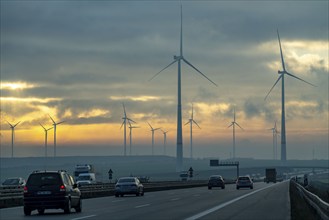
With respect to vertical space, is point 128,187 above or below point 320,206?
below

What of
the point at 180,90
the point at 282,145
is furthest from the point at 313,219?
the point at 282,145

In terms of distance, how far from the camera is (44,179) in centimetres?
3309

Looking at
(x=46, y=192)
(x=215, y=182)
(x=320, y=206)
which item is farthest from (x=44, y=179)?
(x=215, y=182)

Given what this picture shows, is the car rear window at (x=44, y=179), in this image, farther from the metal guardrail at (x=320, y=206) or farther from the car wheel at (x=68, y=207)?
the metal guardrail at (x=320, y=206)

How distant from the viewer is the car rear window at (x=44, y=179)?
108ft

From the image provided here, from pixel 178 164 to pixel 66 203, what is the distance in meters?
115

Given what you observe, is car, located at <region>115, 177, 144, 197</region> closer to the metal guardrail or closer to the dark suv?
the dark suv

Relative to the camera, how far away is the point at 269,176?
154000 millimetres

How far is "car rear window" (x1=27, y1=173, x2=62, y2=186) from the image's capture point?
3291cm

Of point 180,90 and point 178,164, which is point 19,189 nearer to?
point 180,90

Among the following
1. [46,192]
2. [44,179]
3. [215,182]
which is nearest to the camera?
[46,192]

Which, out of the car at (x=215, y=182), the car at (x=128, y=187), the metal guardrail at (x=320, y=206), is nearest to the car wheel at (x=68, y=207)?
the metal guardrail at (x=320, y=206)

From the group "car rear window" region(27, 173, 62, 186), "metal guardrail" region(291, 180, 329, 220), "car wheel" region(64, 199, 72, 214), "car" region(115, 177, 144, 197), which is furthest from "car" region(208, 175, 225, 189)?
"car rear window" region(27, 173, 62, 186)

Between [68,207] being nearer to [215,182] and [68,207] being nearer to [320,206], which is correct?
[320,206]
